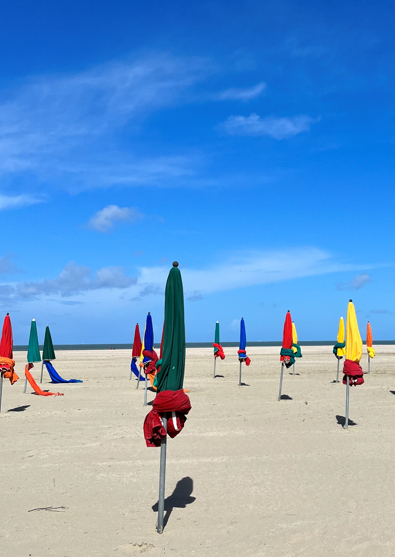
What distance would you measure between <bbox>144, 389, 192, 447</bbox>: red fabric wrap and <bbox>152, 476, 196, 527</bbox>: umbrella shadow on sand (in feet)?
4.04

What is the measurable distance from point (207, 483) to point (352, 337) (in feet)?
17.5

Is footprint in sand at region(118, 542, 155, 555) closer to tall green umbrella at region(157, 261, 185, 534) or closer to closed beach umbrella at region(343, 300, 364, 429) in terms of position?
tall green umbrella at region(157, 261, 185, 534)

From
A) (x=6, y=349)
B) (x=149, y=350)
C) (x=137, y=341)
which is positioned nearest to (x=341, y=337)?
(x=137, y=341)

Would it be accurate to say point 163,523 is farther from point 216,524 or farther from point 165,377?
point 165,377

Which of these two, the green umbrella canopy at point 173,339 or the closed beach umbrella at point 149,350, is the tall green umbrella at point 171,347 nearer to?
the green umbrella canopy at point 173,339

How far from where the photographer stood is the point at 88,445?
9.86 metres

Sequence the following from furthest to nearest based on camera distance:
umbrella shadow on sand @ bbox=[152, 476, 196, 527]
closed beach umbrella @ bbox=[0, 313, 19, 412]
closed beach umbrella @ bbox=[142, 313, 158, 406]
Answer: closed beach umbrella @ bbox=[0, 313, 19, 412], closed beach umbrella @ bbox=[142, 313, 158, 406], umbrella shadow on sand @ bbox=[152, 476, 196, 527]

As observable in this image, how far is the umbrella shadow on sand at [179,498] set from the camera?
21.6 feet

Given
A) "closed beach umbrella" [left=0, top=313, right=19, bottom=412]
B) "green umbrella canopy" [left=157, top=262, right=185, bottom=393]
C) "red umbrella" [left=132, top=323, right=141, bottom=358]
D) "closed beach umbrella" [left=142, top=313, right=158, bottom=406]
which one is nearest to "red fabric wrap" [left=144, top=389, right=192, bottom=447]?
"green umbrella canopy" [left=157, top=262, right=185, bottom=393]

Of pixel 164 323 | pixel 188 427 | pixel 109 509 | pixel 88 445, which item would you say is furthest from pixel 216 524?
pixel 188 427

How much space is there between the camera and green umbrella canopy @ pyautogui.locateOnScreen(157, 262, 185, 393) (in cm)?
590

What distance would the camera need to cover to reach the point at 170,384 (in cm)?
590

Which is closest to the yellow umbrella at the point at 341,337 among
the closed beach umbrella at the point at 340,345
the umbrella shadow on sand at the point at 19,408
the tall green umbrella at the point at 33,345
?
the closed beach umbrella at the point at 340,345

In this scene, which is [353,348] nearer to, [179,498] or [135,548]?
[179,498]
